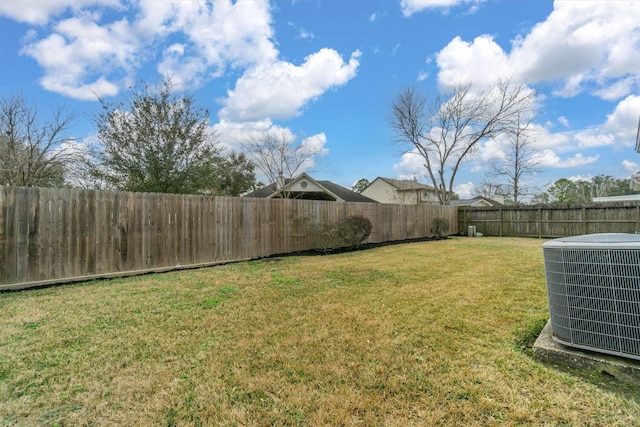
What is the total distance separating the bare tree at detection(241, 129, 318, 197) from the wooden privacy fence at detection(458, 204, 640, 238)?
9612mm

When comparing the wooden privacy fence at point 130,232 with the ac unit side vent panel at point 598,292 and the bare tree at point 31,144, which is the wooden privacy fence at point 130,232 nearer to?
the bare tree at point 31,144

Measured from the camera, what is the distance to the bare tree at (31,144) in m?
9.57

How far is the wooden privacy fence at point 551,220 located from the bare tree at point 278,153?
9612 millimetres

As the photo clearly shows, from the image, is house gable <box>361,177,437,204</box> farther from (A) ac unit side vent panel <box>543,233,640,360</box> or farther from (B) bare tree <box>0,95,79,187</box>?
(A) ac unit side vent panel <box>543,233,640,360</box>

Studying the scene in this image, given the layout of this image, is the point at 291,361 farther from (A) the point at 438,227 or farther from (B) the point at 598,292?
(A) the point at 438,227

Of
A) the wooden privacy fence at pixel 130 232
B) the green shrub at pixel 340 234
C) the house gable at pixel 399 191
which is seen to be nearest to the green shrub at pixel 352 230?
the green shrub at pixel 340 234

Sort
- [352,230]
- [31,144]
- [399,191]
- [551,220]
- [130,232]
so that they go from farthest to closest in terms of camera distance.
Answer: [399,191]
[551,220]
[31,144]
[352,230]
[130,232]

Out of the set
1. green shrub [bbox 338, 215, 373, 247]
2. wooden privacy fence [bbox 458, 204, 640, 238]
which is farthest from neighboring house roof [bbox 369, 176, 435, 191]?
green shrub [bbox 338, 215, 373, 247]

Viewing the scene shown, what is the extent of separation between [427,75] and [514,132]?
1181cm

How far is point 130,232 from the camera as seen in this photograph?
19.7ft

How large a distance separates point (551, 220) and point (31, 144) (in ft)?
69.1

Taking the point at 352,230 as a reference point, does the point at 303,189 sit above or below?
above

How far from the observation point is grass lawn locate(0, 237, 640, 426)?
1796mm

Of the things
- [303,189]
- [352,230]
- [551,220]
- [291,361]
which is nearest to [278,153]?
[303,189]
